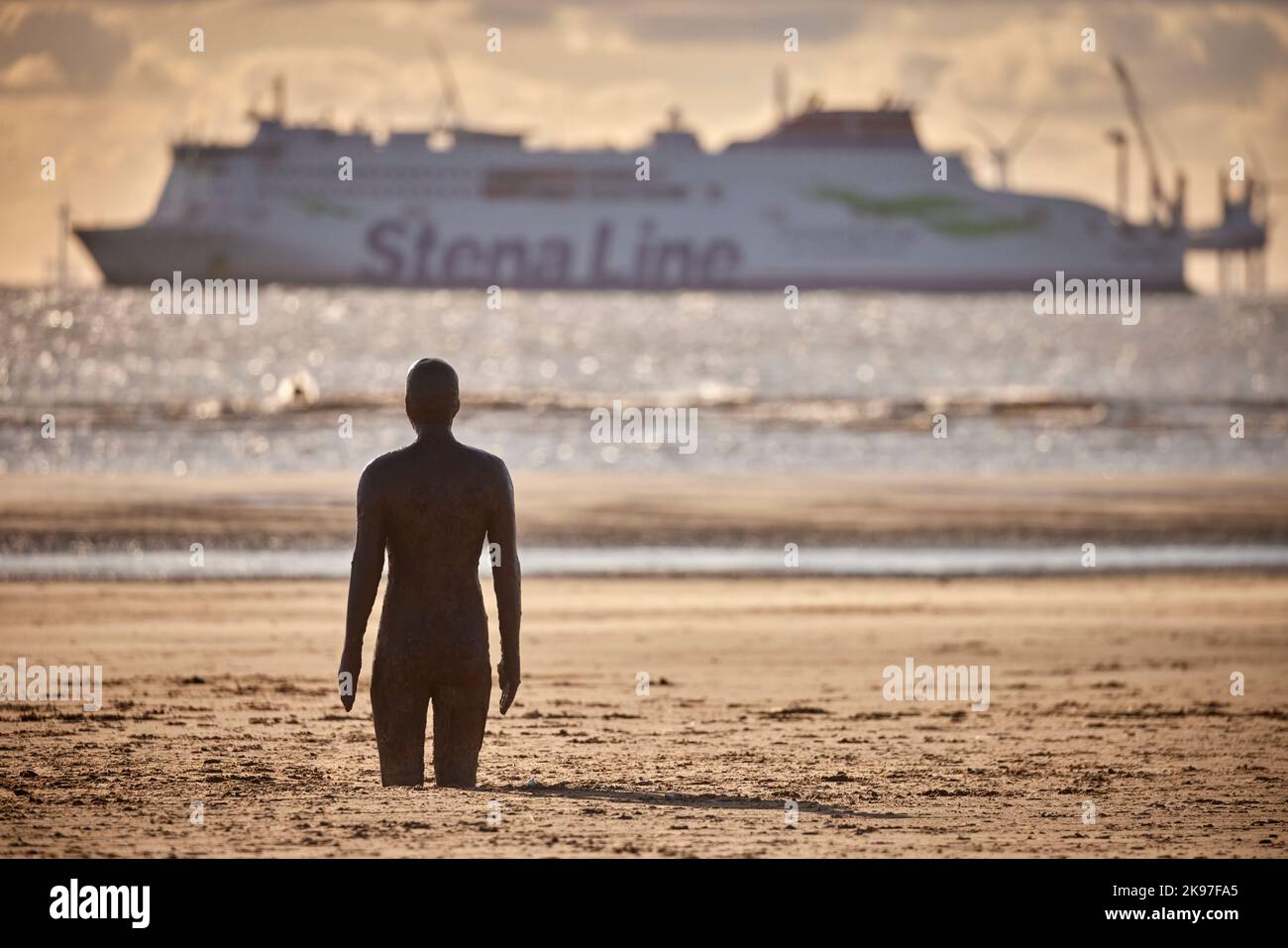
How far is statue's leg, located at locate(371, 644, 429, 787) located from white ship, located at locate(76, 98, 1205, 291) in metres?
124

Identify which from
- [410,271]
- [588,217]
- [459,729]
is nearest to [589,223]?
[588,217]

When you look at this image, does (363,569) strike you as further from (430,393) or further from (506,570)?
(430,393)

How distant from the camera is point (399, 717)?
752cm

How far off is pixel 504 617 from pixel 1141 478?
2291cm

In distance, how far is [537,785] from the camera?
7875 millimetres

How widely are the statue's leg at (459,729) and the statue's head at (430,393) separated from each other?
3.27 ft

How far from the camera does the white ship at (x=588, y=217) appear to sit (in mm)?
131625

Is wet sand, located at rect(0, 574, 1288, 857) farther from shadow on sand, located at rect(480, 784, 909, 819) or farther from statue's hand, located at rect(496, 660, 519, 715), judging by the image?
statue's hand, located at rect(496, 660, 519, 715)

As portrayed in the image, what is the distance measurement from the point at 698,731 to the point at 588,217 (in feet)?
411

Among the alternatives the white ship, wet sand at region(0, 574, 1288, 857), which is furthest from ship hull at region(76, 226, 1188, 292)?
wet sand at region(0, 574, 1288, 857)

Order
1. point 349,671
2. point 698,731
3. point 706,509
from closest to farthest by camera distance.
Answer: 1. point 349,671
2. point 698,731
3. point 706,509
